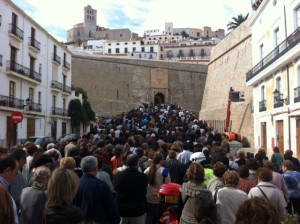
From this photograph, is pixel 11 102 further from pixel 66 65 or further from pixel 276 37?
pixel 276 37

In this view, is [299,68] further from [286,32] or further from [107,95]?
[107,95]

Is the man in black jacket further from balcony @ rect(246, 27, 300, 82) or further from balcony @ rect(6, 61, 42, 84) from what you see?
balcony @ rect(6, 61, 42, 84)

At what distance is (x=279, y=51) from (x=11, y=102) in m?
16.5

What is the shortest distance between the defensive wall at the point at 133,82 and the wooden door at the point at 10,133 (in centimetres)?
2516

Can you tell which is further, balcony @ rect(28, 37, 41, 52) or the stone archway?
the stone archway

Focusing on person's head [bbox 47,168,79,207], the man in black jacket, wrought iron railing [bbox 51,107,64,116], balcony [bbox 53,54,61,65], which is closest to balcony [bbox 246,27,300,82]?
the man in black jacket

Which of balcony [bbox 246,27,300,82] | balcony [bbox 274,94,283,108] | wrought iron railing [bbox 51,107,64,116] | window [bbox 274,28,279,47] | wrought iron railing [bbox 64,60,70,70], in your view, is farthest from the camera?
wrought iron railing [bbox 64,60,70,70]

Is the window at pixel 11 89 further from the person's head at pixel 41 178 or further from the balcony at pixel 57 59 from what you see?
the person's head at pixel 41 178

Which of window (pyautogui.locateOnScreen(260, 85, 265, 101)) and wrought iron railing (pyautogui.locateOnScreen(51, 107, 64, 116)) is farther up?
window (pyautogui.locateOnScreen(260, 85, 265, 101))

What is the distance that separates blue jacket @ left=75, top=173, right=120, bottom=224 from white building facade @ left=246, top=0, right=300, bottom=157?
11.7 meters

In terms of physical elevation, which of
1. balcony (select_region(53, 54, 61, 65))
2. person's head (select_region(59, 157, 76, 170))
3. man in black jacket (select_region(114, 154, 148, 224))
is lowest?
man in black jacket (select_region(114, 154, 148, 224))

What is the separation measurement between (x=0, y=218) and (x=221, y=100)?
34040 mm

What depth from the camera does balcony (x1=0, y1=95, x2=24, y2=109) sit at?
20.0m

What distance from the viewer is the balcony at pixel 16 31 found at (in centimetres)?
2125
